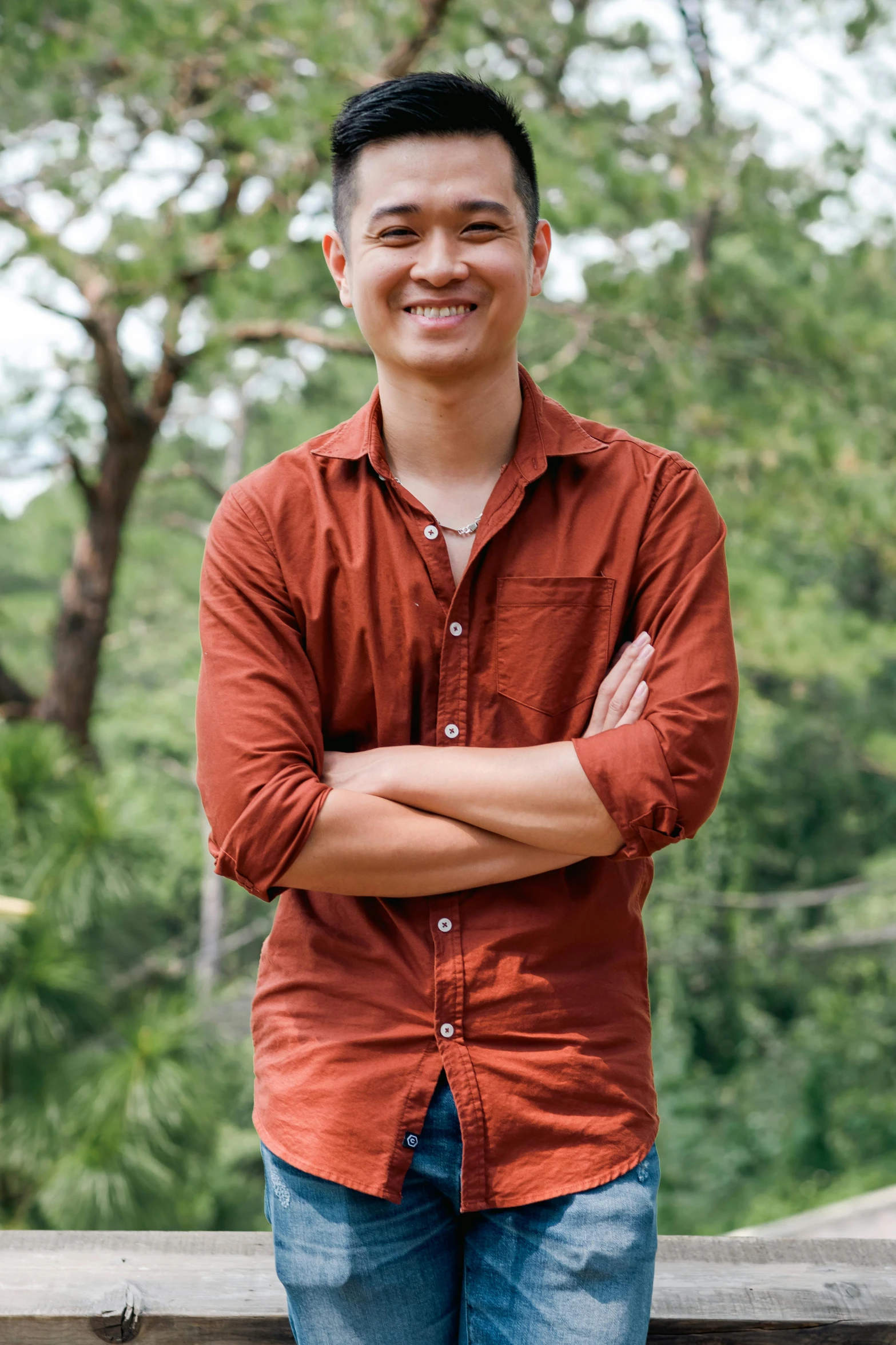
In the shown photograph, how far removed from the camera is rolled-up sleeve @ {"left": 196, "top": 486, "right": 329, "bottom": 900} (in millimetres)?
976

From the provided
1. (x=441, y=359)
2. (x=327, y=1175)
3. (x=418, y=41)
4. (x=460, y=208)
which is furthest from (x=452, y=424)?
(x=418, y=41)

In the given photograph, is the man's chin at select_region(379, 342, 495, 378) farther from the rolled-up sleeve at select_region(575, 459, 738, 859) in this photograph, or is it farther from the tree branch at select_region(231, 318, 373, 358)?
the tree branch at select_region(231, 318, 373, 358)

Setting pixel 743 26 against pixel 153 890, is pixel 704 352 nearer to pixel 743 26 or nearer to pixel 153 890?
pixel 743 26

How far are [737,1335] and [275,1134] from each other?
1.51ft

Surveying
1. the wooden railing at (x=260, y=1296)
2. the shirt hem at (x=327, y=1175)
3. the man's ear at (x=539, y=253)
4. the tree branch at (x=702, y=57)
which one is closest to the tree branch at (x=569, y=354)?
the tree branch at (x=702, y=57)

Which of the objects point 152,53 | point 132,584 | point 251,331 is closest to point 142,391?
point 251,331

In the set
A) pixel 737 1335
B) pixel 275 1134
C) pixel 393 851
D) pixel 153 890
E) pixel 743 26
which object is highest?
pixel 743 26

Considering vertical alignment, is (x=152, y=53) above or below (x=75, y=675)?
above

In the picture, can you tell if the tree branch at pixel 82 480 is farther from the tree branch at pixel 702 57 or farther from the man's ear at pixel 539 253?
the man's ear at pixel 539 253

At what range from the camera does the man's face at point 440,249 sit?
40.1 inches

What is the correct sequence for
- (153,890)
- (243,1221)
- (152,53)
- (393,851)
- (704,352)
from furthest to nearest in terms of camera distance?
(243,1221), (704,352), (153,890), (152,53), (393,851)

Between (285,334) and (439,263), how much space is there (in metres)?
4.71

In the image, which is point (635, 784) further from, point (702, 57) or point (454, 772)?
point (702, 57)

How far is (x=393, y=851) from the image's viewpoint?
979mm
